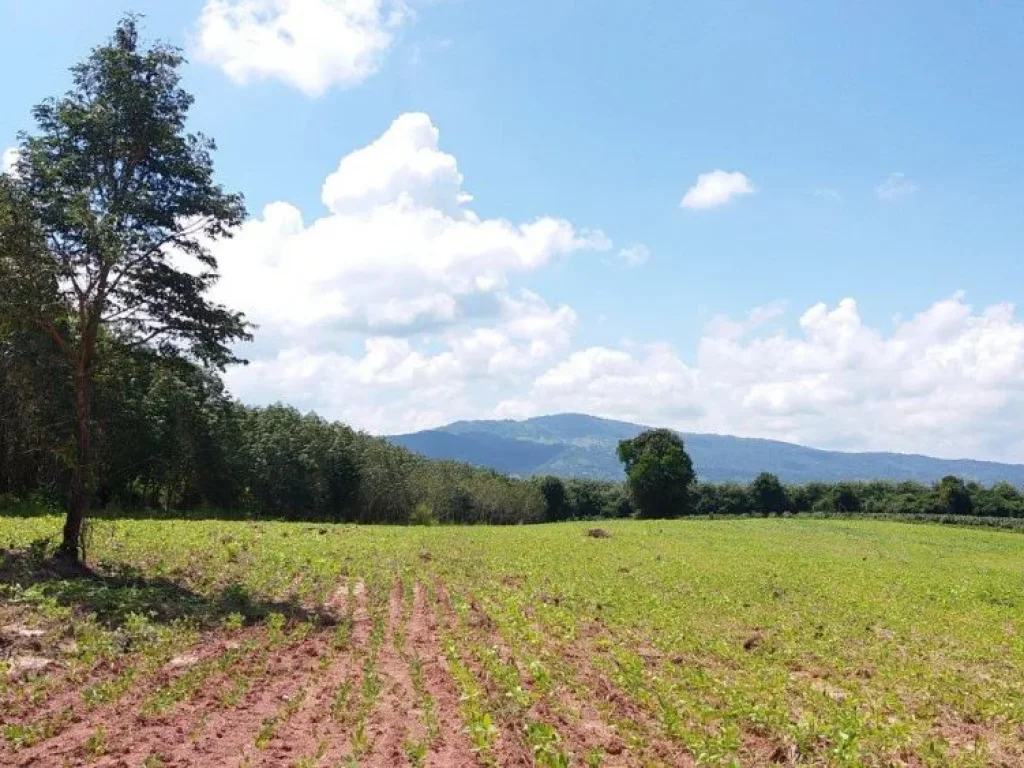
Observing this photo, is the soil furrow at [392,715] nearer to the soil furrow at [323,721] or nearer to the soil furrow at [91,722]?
the soil furrow at [323,721]

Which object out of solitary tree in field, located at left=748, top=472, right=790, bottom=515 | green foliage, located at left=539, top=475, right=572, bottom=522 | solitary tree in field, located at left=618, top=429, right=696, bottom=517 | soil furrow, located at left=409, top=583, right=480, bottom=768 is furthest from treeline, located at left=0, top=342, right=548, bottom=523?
solitary tree in field, located at left=748, top=472, right=790, bottom=515

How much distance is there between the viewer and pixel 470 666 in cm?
1178

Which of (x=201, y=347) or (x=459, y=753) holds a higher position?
(x=201, y=347)

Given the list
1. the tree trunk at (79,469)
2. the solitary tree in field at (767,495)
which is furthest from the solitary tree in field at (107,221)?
the solitary tree in field at (767,495)

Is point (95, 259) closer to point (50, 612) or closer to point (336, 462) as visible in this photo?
point (50, 612)

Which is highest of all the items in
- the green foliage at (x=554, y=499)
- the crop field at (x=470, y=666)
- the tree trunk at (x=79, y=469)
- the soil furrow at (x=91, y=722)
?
the tree trunk at (x=79, y=469)

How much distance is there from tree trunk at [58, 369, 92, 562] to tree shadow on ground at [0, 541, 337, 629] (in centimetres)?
55

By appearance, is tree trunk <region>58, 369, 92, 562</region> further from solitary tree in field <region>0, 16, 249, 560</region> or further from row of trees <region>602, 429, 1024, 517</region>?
row of trees <region>602, 429, 1024, 517</region>

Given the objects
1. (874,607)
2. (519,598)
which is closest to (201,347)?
(519,598)

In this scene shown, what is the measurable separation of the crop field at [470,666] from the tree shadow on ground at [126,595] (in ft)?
0.28

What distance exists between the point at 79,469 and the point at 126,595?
12.9 feet

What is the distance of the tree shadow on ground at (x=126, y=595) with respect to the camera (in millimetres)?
→ 14172

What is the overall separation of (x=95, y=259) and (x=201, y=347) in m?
3.14

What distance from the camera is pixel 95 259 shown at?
682 inches
